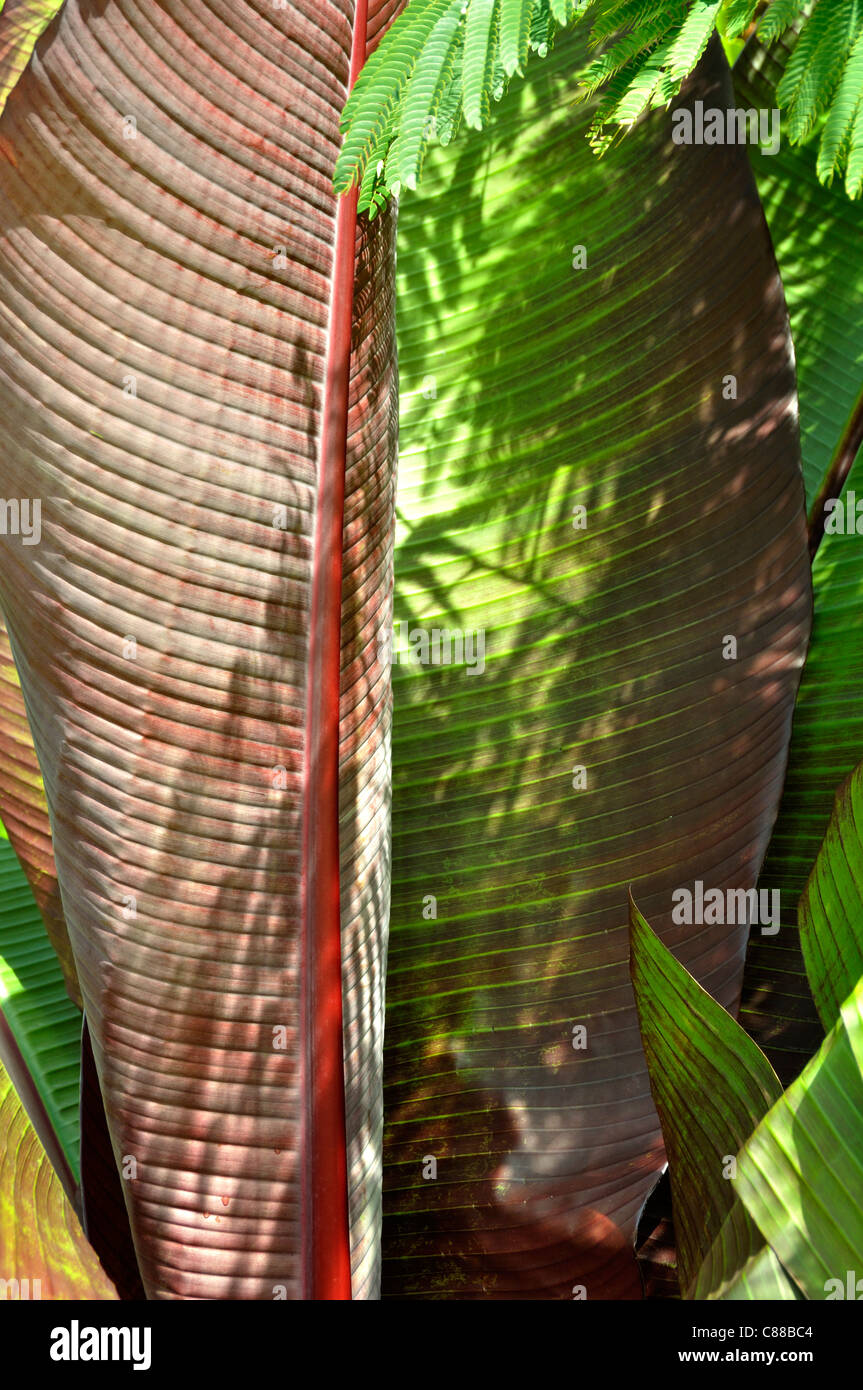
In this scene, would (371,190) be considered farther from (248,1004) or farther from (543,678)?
(248,1004)

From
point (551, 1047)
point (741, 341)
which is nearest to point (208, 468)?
point (741, 341)

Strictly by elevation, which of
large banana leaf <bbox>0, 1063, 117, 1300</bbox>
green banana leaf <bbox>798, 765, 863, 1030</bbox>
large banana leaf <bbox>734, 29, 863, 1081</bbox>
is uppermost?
large banana leaf <bbox>734, 29, 863, 1081</bbox>

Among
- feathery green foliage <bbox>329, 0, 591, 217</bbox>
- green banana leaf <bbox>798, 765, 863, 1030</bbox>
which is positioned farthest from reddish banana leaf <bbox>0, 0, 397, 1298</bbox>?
green banana leaf <bbox>798, 765, 863, 1030</bbox>

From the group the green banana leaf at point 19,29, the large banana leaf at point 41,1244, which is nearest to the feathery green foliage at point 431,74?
the green banana leaf at point 19,29

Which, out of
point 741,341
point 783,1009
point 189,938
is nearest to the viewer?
point 189,938

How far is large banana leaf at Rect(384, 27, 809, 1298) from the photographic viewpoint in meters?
0.97

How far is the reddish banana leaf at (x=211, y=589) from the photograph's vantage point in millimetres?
718

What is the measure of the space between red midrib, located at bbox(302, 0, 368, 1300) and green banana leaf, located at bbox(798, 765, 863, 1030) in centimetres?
38

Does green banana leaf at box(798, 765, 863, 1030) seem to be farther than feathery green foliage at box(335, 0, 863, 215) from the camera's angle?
Yes

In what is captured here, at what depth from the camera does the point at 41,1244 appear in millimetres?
806

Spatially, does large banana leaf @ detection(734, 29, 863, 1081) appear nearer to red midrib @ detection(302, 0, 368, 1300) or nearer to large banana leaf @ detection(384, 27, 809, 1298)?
large banana leaf @ detection(384, 27, 809, 1298)

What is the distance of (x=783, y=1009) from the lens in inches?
42.8

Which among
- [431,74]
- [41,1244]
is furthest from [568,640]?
[41,1244]

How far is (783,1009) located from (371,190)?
888 mm
